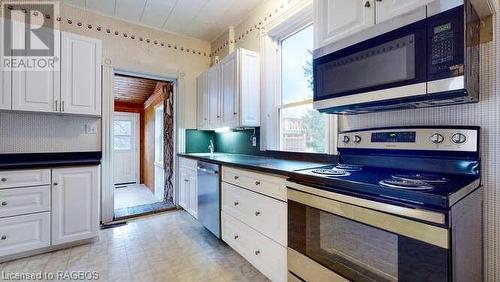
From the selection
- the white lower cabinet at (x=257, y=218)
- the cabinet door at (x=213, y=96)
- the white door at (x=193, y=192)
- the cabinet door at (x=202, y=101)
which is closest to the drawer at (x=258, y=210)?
the white lower cabinet at (x=257, y=218)

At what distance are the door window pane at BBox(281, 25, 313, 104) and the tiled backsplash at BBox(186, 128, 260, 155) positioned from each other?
63 centimetres

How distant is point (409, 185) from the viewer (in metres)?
0.92

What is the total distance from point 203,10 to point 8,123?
2472 mm

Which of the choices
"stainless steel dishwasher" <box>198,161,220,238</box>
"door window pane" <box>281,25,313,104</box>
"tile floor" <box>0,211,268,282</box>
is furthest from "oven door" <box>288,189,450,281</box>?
"door window pane" <box>281,25,313,104</box>

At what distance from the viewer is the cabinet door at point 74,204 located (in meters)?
2.21

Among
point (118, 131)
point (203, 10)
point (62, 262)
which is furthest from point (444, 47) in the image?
point (118, 131)

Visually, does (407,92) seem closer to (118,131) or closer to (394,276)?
(394,276)

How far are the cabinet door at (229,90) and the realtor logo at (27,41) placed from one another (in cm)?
174

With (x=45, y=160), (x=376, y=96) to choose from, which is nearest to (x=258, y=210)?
(x=376, y=96)

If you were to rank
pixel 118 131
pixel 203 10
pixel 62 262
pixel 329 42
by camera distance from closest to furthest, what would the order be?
1. pixel 329 42
2. pixel 62 262
3. pixel 203 10
4. pixel 118 131

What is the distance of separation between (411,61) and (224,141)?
2.70m

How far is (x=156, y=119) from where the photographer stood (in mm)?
5434

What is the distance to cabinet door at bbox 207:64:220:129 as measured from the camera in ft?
9.96

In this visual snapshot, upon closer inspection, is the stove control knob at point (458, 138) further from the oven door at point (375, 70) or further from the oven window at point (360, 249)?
the oven window at point (360, 249)
